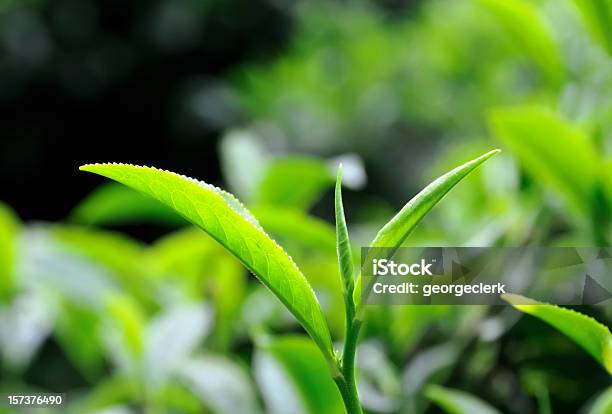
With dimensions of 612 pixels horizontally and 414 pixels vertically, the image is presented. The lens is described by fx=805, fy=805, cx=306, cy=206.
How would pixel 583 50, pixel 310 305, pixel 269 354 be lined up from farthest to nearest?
pixel 583 50, pixel 269 354, pixel 310 305

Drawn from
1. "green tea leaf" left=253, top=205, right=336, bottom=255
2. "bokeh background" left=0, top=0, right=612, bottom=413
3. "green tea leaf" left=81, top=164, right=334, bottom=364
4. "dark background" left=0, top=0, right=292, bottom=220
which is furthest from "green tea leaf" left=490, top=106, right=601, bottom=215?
"dark background" left=0, top=0, right=292, bottom=220

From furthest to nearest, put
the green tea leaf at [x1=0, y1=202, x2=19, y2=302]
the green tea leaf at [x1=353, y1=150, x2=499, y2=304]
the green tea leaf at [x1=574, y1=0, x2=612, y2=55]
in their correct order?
the green tea leaf at [x1=0, y1=202, x2=19, y2=302]
the green tea leaf at [x1=574, y1=0, x2=612, y2=55]
the green tea leaf at [x1=353, y1=150, x2=499, y2=304]

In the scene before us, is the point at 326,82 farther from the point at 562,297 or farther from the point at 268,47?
the point at 562,297

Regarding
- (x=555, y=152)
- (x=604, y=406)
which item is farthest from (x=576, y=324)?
(x=555, y=152)

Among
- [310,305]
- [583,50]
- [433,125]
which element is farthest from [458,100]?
[310,305]

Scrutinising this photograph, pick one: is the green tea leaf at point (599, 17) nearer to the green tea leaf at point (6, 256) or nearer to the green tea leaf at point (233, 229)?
the green tea leaf at point (233, 229)

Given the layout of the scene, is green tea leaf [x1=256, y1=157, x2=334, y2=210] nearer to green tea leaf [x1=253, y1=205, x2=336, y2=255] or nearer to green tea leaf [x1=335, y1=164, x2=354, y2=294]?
green tea leaf [x1=253, y1=205, x2=336, y2=255]
